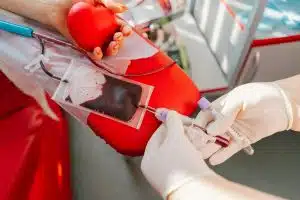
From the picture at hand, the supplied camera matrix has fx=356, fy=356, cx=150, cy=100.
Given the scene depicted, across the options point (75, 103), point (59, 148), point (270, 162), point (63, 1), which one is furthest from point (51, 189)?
point (270, 162)

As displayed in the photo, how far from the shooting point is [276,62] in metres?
1.08

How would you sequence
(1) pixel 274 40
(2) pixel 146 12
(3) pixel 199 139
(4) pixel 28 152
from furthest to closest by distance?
1. (2) pixel 146 12
2. (1) pixel 274 40
3. (4) pixel 28 152
4. (3) pixel 199 139

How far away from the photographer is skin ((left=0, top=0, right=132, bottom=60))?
658 millimetres

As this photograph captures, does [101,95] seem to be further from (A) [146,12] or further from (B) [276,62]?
(B) [276,62]

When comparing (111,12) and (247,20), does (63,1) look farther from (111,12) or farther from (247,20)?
(247,20)

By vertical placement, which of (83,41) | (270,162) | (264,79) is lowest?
(270,162)

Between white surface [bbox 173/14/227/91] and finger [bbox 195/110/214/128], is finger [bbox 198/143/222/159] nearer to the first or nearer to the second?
finger [bbox 195/110/214/128]

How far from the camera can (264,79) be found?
1130 mm

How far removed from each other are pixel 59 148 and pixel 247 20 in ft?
2.02

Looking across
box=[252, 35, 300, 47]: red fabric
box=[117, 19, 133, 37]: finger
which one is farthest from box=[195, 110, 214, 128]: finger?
box=[252, 35, 300, 47]: red fabric

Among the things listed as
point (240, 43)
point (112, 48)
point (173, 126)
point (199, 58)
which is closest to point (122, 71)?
point (112, 48)

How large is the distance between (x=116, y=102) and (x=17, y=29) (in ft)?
0.78

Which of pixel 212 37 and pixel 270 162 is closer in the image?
pixel 270 162

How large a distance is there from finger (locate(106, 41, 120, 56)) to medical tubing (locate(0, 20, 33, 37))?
15 centimetres
